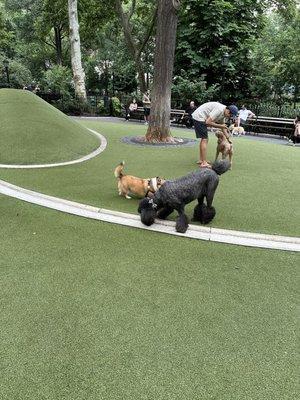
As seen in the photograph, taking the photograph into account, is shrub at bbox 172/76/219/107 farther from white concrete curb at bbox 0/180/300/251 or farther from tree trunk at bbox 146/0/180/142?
white concrete curb at bbox 0/180/300/251

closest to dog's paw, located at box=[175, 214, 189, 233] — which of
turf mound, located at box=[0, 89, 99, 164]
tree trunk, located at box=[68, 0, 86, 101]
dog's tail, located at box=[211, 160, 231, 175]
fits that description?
dog's tail, located at box=[211, 160, 231, 175]

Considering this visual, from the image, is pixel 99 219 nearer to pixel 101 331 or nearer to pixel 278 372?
pixel 101 331

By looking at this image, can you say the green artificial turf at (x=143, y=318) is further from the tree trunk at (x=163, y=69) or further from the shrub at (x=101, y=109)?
the shrub at (x=101, y=109)

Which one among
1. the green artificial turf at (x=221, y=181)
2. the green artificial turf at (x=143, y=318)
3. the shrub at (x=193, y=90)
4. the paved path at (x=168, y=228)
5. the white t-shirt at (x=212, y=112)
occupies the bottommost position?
the green artificial turf at (x=143, y=318)

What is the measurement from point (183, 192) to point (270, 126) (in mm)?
14100

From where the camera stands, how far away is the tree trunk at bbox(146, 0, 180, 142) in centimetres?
1176

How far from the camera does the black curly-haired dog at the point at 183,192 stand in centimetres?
513

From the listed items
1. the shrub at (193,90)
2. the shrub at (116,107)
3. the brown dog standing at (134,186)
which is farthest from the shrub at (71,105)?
the brown dog standing at (134,186)

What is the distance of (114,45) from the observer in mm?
31562

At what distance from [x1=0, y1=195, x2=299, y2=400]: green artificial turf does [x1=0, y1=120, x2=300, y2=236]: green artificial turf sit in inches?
46.7

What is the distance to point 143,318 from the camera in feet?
11.4

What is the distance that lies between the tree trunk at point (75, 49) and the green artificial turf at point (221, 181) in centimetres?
1287

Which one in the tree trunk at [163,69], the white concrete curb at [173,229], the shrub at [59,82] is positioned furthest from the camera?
the shrub at [59,82]

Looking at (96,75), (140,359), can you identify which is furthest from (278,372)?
(96,75)
